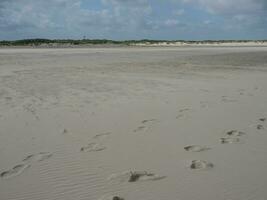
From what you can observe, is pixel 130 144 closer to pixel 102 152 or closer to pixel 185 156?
pixel 102 152

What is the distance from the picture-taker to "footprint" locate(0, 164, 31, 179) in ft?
15.0

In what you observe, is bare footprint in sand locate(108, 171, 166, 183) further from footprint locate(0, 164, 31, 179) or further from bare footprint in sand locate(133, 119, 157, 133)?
bare footprint in sand locate(133, 119, 157, 133)

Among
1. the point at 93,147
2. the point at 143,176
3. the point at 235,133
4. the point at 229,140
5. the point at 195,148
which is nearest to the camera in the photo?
the point at 143,176

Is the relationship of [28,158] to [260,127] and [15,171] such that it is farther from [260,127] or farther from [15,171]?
[260,127]

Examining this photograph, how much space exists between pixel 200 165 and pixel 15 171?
225 centimetres

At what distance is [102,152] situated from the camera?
17.3ft

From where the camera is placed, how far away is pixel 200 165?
468cm

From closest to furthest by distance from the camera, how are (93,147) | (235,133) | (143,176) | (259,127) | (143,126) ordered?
1. (143,176)
2. (93,147)
3. (235,133)
4. (259,127)
5. (143,126)

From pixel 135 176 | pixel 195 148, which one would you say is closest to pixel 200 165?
pixel 195 148

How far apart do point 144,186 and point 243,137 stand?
7.74 ft

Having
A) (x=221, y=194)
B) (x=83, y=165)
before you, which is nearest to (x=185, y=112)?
(x=83, y=165)

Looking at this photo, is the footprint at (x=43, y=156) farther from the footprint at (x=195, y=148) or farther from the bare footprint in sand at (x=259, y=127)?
the bare footprint in sand at (x=259, y=127)

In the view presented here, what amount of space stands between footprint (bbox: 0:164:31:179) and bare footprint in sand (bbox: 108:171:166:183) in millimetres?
1142

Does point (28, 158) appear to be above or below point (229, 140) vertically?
below
